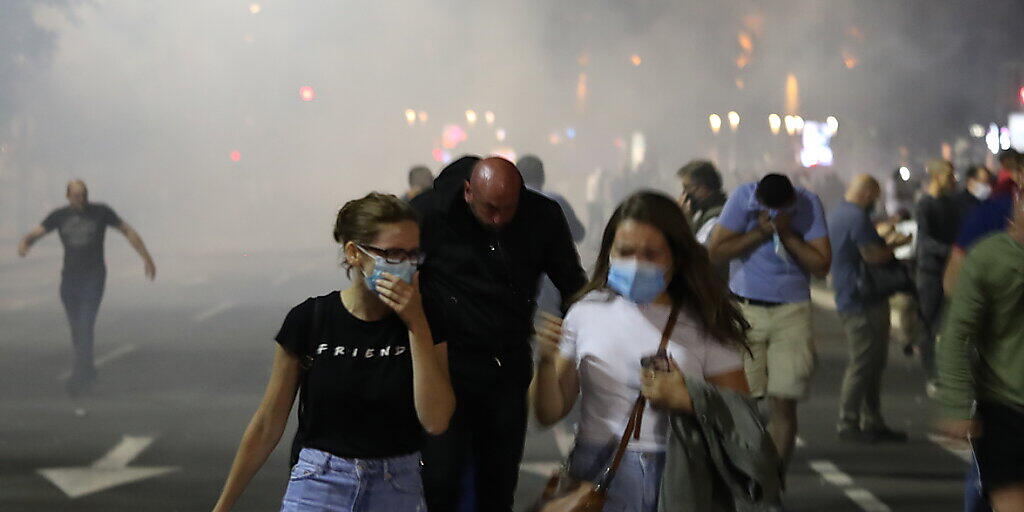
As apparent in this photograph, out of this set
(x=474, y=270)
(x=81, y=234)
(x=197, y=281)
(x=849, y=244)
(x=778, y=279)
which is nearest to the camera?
(x=474, y=270)

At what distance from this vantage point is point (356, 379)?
11.0 ft

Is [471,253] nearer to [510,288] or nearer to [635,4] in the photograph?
[510,288]

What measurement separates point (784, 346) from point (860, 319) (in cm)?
223

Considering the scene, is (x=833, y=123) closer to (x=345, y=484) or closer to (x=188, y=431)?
(x=188, y=431)

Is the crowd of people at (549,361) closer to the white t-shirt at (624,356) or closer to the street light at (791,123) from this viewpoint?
the white t-shirt at (624,356)

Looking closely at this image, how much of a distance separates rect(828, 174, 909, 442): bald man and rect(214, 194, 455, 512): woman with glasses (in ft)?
17.7

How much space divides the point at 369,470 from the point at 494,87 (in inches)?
1963

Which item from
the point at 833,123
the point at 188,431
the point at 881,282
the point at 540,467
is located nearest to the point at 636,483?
the point at 540,467

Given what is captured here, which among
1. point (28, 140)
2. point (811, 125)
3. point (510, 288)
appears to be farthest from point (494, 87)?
point (510, 288)

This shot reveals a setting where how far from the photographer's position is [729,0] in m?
51.3

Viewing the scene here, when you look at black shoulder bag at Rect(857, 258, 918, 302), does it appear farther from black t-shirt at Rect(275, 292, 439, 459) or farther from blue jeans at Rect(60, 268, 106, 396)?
black t-shirt at Rect(275, 292, 439, 459)

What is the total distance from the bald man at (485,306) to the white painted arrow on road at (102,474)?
2.77 metres

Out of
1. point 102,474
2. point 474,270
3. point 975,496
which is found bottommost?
point 102,474

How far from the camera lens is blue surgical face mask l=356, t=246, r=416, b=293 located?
327 centimetres
